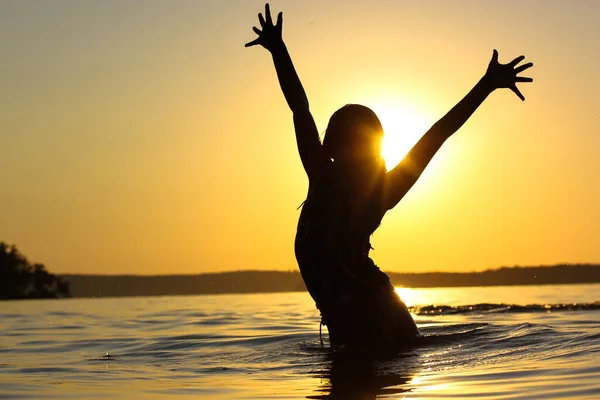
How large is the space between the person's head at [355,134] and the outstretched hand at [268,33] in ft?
2.52

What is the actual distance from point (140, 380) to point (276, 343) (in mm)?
3792

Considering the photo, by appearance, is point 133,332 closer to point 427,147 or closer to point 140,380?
point 140,380

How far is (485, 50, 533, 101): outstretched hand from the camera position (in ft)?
26.9

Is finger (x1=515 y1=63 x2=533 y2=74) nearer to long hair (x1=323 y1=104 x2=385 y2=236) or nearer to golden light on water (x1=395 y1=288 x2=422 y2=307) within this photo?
long hair (x1=323 y1=104 x2=385 y2=236)

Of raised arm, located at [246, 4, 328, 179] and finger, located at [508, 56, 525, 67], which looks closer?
raised arm, located at [246, 4, 328, 179]

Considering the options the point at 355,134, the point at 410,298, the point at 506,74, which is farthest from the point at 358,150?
the point at 410,298

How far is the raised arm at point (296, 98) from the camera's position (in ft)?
23.6

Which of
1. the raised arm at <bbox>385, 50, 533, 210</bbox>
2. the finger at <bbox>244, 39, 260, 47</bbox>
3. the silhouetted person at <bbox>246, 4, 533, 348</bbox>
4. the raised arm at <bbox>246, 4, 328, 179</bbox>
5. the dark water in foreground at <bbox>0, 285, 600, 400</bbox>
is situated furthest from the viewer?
the raised arm at <bbox>385, 50, 533, 210</bbox>

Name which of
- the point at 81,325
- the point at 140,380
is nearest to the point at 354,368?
the point at 140,380

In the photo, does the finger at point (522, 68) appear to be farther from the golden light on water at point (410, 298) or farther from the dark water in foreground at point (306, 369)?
the dark water in foreground at point (306, 369)

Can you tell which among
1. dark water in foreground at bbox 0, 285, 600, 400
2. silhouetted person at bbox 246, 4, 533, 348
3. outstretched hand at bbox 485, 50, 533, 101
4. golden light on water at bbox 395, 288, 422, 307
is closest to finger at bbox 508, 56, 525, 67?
outstretched hand at bbox 485, 50, 533, 101

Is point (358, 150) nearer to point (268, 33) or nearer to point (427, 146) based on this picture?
point (427, 146)

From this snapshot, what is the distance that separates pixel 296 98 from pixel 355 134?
586 mm

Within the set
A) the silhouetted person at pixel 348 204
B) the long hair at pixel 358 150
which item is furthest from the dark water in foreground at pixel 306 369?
the long hair at pixel 358 150
